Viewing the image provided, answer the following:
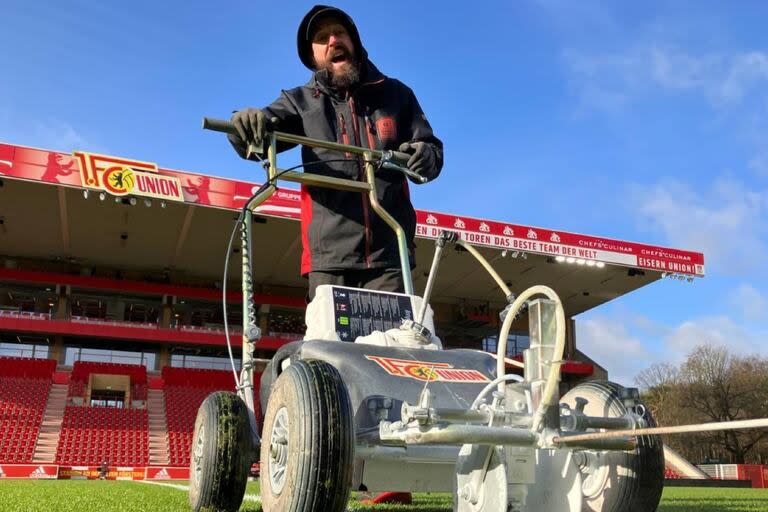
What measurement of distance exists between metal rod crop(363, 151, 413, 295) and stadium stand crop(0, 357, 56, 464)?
68.2 feet

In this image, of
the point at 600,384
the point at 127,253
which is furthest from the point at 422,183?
the point at 127,253

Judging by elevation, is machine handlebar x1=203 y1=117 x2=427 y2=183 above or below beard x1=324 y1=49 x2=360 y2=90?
below

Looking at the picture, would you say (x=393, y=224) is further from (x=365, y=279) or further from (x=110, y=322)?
(x=110, y=322)

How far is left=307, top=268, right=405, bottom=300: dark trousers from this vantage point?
3.70 m

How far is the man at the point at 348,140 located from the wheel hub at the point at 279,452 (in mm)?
1379

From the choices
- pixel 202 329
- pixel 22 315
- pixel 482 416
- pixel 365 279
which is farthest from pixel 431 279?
pixel 22 315

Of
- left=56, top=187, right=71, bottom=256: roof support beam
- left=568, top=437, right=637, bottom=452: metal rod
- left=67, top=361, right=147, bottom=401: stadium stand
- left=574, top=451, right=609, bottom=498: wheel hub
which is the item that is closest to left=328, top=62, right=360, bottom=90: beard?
left=574, top=451, right=609, bottom=498: wheel hub

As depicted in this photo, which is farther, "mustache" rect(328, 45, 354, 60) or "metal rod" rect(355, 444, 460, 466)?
"mustache" rect(328, 45, 354, 60)

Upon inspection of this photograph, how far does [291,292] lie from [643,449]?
29.7 m

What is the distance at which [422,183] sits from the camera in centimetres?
379

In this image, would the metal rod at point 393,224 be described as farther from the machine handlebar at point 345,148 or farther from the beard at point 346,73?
the beard at point 346,73

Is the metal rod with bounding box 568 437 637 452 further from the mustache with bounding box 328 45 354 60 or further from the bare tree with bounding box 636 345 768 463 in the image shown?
the bare tree with bounding box 636 345 768 463

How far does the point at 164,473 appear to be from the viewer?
1938cm

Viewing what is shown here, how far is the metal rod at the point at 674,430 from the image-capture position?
141 centimetres
